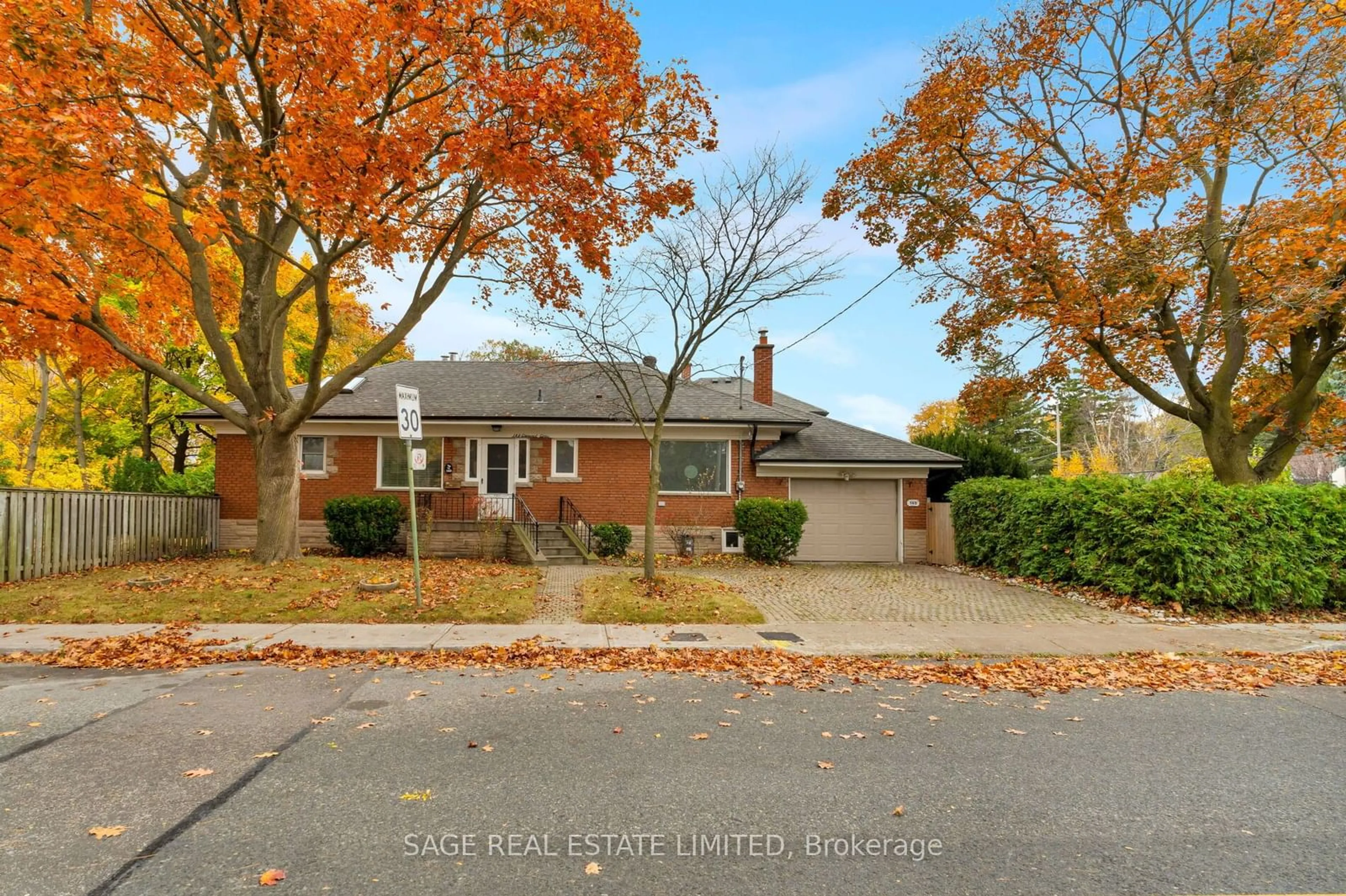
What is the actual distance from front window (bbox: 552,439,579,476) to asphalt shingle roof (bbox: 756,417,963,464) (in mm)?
4984

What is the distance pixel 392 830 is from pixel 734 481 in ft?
49.2

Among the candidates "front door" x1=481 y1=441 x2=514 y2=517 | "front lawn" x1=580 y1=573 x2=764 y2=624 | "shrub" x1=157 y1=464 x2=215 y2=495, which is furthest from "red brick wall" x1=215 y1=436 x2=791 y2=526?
"front lawn" x1=580 y1=573 x2=764 y2=624

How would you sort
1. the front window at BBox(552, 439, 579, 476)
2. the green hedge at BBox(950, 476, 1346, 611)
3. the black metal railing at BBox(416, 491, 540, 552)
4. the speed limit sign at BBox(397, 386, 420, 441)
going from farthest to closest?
the front window at BBox(552, 439, 579, 476) → the black metal railing at BBox(416, 491, 540, 552) → the green hedge at BBox(950, 476, 1346, 611) → the speed limit sign at BBox(397, 386, 420, 441)

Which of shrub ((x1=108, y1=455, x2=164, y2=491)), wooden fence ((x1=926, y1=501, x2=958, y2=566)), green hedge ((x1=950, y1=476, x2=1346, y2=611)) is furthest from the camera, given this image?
shrub ((x1=108, y1=455, x2=164, y2=491))

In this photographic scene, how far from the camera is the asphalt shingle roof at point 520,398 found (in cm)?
1759

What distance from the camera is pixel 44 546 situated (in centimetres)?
1157

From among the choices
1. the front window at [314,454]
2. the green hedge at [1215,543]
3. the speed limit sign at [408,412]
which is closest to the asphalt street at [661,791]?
the speed limit sign at [408,412]

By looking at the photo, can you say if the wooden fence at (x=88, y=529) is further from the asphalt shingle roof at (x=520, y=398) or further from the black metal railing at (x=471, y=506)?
the black metal railing at (x=471, y=506)

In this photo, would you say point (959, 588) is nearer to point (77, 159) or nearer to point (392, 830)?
point (392, 830)

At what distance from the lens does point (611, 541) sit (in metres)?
16.6

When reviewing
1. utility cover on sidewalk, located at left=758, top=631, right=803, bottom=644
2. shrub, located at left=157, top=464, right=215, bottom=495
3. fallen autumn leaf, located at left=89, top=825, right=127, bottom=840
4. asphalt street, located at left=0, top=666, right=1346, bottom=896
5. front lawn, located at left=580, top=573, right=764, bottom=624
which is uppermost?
shrub, located at left=157, top=464, right=215, bottom=495

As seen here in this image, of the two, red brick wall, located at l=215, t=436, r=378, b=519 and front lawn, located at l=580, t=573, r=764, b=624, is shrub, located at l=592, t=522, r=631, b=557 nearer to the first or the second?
front lawn, located at l=580, t=573, r=764, b=624

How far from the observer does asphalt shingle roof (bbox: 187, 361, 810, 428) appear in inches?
693

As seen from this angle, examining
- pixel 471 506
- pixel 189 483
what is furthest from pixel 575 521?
pixel 189 483
